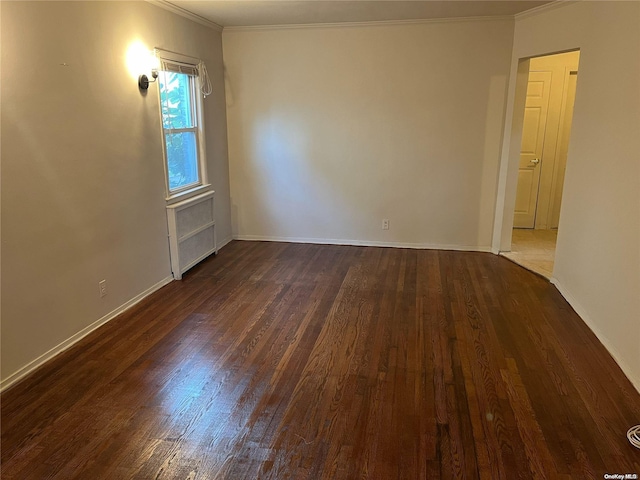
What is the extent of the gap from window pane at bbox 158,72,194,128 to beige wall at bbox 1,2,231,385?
0.24 metres

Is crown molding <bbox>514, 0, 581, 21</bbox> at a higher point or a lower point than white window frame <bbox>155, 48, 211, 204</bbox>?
higher

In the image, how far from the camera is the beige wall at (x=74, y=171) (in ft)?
8.43

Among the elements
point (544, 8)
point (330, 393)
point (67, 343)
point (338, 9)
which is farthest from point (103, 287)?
point (544, 8)

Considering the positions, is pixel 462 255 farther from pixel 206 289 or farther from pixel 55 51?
pixel 55 51

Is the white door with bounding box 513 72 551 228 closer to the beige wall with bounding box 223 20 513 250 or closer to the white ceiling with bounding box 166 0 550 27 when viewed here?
the beige wall with bounding box 223 20 513 250

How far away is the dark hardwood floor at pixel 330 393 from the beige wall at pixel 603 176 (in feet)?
0.65

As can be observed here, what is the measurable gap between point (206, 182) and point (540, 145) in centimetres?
422

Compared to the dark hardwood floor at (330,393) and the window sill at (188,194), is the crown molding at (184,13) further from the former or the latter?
the dark hardwood floor at (330,393)

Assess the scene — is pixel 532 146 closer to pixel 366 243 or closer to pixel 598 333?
pixel 366 243

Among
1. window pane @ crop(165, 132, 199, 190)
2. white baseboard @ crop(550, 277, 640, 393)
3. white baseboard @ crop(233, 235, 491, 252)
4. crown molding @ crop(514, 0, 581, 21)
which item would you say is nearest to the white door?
white baseboard @ crop(233, 235, 491, 252)

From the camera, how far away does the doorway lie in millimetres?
5652

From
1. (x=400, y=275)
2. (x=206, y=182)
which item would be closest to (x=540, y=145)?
(x=400, y=275)

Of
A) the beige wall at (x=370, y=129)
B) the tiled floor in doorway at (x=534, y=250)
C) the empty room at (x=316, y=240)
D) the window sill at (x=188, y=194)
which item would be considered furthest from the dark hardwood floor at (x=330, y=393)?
the beige wall at (x=370, y=129)

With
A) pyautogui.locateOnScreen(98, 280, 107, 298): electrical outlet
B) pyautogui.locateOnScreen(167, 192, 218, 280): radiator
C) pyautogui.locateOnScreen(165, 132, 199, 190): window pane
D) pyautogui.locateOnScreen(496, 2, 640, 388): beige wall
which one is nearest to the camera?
pyautogui.locateOnScreen(496, 2, 640, 388): beige wall
